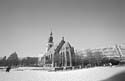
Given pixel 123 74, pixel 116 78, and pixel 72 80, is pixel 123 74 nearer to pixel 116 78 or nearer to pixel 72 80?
pixel 116 78

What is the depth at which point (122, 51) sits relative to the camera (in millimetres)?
23375

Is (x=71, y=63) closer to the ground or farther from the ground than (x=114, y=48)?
closer to the ground

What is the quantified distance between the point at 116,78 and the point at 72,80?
216 cm

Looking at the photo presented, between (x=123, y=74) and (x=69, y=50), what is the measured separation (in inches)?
519

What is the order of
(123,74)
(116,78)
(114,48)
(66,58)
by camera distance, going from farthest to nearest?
(114,48), (66,58), (123,74), (116,78)

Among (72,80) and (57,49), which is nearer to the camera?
(72,80)

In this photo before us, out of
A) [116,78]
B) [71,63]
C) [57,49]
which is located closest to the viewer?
[116,78]

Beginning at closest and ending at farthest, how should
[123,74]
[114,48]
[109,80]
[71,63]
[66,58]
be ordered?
1. [109,80]
2. [123,74]
3. [71,63]
4. [66,58]
5. [114,48]

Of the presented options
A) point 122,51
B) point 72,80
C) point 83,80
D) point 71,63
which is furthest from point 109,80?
point 122,51

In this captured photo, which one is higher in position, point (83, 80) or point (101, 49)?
point (101, 49)

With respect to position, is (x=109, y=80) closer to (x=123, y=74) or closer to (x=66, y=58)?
(x=123, y=74)

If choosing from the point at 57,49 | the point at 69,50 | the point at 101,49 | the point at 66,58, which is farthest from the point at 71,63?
the point at 101,49

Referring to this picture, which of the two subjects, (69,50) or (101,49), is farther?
(101,49)

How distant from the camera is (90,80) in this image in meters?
4.76
